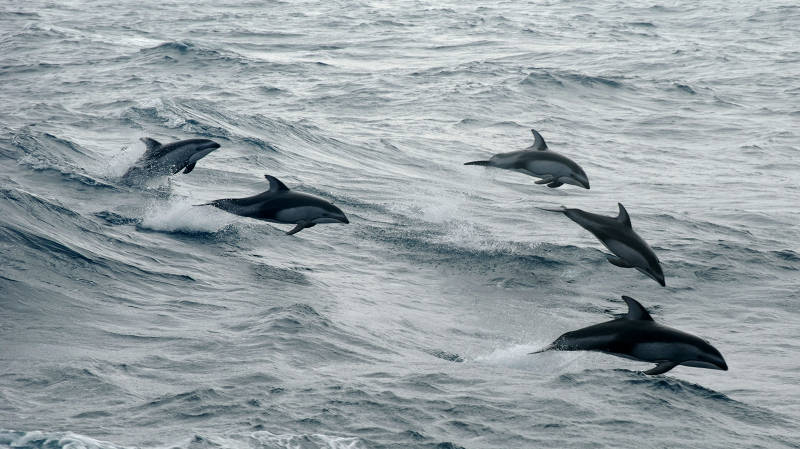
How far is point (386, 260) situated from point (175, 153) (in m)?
3.54

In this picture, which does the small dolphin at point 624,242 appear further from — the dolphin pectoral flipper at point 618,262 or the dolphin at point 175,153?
the dolphin at point 175,153

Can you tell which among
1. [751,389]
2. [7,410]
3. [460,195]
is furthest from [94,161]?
[751,389]

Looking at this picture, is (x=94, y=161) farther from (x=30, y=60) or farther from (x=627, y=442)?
(x=30, y=60)

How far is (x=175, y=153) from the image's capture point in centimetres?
1412

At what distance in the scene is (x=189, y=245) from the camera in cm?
1259

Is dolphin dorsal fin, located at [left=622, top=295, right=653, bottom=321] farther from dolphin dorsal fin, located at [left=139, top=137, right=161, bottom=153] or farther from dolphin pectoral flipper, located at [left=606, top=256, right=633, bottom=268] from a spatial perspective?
dolphin dorsal fin, located at [left=139, top=137, right=161, bottom=153]

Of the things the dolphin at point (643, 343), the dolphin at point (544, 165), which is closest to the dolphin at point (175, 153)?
the dolphin at point (544, 165)

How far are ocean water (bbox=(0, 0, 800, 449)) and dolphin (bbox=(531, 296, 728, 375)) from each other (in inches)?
12.6

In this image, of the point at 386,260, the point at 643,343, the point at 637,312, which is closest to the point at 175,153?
the point at 386,260

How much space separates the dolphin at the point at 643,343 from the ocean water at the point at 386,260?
1.05 ft

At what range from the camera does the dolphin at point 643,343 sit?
28.6 ft

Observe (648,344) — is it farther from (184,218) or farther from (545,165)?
(184,218)

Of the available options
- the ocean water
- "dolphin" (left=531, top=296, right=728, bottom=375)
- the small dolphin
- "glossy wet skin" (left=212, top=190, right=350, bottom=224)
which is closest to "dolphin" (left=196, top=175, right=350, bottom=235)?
"glossy wet skin" (left=212, top=190, right=350, bottom=224)

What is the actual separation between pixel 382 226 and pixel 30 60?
1932cm
